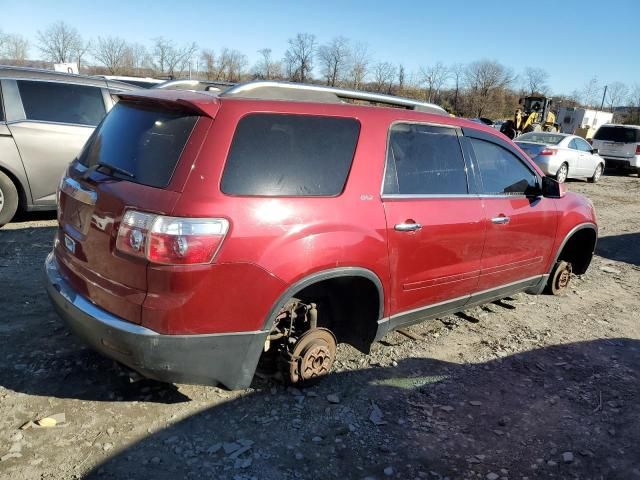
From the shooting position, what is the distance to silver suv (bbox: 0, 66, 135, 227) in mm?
6133

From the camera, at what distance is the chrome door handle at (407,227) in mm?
3201

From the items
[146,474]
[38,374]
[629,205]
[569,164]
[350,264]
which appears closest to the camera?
[146,474]

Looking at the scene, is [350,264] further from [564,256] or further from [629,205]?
[629,205]

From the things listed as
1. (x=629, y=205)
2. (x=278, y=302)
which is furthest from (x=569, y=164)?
(x=278, y=302)

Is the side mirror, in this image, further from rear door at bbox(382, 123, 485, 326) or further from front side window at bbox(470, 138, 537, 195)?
rear door at bbox(382, 123, 485, 326)

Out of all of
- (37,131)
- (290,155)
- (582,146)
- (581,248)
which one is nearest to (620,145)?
(582,146)

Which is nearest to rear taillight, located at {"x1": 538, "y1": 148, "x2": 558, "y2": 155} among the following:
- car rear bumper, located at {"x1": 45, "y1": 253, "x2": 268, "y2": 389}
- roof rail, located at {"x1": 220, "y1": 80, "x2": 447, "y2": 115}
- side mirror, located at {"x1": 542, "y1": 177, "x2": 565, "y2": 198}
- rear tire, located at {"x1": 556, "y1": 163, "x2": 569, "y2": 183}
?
rear tire, located at {"x1": 556, "y1": 163, "x2": 569, "y2": 183}

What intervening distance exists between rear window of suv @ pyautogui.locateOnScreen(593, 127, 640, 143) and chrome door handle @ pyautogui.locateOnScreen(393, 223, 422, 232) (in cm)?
1839

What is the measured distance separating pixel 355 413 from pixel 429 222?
1.32 meters

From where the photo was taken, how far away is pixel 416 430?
9.75 ft

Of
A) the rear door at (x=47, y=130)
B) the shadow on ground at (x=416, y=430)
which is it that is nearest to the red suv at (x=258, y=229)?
the shadow on ground at (x=416, y=430)

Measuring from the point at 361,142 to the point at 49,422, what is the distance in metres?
2.40

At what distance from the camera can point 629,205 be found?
40.1 ft

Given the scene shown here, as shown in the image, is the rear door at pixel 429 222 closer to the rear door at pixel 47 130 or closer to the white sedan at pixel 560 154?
the rear door at pixel 47 130
